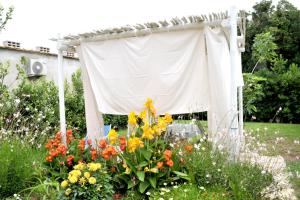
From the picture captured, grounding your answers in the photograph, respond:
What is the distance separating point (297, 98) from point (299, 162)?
579cm

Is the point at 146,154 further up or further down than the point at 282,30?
further down

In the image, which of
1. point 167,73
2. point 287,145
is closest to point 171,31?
point 167,73

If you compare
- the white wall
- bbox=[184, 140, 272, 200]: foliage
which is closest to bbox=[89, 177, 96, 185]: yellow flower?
bbox=[184, 140, 272, 200]: foliage

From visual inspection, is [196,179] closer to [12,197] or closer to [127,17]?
[12,197]

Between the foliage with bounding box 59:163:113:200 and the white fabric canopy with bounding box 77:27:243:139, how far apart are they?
134cm

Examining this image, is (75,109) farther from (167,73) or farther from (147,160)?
(147,160)

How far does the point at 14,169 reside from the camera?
309 cm

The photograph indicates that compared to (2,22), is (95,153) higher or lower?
lower

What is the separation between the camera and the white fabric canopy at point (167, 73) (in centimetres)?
354

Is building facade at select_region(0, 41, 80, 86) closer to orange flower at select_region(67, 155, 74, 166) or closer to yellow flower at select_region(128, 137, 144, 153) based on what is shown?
orange flower at select_region(67, 155, 74, 166)

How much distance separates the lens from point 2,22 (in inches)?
219

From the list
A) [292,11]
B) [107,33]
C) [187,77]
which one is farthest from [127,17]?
[292,11]

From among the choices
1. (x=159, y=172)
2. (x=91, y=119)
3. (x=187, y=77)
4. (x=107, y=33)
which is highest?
(x=107, y=33)

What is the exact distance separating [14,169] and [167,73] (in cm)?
196
